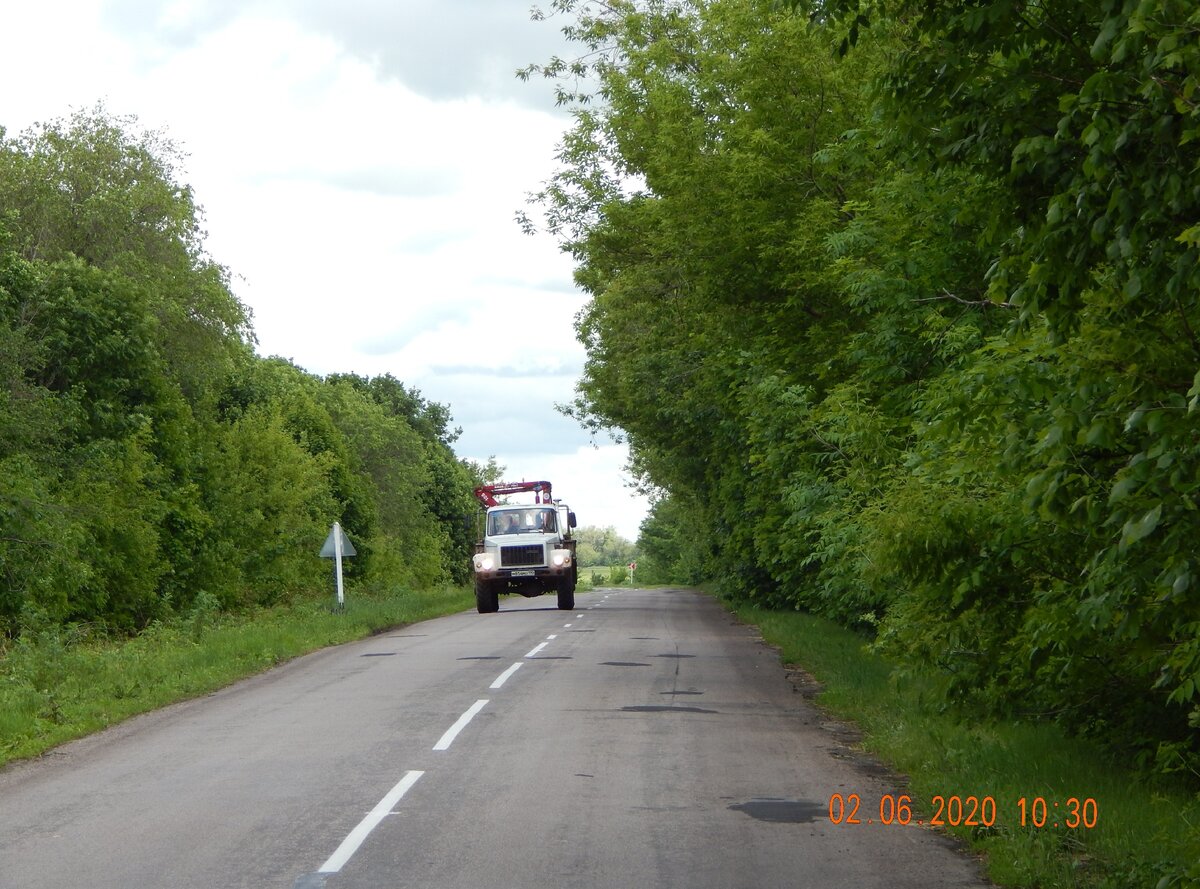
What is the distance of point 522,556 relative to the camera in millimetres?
37469

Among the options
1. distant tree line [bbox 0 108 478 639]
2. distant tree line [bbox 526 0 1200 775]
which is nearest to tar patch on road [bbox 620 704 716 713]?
distant tree line [bbox 526 0 1200 775]

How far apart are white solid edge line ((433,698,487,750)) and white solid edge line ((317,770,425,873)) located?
1.36 m

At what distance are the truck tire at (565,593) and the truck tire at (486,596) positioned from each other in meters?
1.93

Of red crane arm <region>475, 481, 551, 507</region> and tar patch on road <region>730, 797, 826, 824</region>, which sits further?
red crane arm <region>475, 481, 551, 507</region>

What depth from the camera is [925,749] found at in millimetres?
10969

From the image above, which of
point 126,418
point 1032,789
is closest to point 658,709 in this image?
point 1032,789

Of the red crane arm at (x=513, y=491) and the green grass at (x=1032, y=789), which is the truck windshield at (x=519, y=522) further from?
the green grass at (x=1032, y=789)

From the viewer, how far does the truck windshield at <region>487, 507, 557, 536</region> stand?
38.0m

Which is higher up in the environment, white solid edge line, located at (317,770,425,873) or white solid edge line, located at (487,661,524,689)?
white solid edge line, located at (487,661,524,689)

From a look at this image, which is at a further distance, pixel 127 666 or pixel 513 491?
pixel 513 491

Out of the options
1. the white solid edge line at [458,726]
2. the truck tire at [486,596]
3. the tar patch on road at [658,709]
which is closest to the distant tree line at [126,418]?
the truck tire at [486,596]
